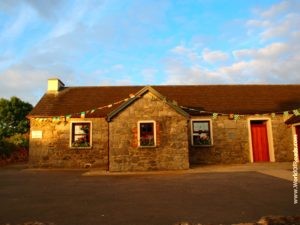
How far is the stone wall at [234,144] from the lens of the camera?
19281 millimetres

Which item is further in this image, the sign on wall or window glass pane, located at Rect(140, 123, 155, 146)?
the sign on wall

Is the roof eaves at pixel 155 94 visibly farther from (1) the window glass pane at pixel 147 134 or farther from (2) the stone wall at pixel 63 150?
(2) the stone wall at pixel 63 150

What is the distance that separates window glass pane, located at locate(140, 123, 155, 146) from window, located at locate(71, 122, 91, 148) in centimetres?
468

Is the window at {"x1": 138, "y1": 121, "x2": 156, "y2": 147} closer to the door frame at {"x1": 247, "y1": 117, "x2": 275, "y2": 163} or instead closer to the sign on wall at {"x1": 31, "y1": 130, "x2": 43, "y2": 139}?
the door frame at {"x1": 247, "y1": 117, "x2": 275, "y2": 163}

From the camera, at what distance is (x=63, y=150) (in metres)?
19.4

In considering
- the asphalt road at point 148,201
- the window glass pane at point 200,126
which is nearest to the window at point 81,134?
the window glass pane at point 200,126

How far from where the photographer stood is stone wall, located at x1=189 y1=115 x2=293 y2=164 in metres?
19.3

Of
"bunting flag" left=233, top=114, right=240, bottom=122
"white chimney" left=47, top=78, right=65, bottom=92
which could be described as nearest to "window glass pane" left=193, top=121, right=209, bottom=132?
"bunting flag" left=233, top=114, right=240, bottom=122

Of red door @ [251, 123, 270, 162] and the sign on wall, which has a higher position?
the sign on wall

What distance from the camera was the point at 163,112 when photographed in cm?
1647

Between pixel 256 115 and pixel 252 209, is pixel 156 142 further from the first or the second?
pixel 252 209

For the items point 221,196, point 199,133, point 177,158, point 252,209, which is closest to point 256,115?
point 199,133

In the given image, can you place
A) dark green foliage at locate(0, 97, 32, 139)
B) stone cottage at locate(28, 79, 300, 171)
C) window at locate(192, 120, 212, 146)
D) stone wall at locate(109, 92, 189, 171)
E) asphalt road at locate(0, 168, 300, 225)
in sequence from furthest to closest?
dark green foliage at locate(0, 97, 32, 139) → window at locate(192, 120, 212, 146) → stone cottage at locate(28, 79, 300, 171) → stone wall at locate(109, 92, 189, 171) → asphalt road at locate(0, 168, 300, 225)

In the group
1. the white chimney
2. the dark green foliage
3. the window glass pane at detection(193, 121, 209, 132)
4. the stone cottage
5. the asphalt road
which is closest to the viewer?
the asphalt road
